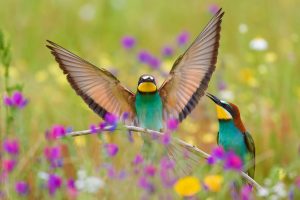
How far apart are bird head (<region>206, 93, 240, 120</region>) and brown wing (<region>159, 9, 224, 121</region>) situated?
0.15 metres

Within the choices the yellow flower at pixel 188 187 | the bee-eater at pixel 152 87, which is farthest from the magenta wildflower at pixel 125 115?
the yellow flower at pixel 188 187

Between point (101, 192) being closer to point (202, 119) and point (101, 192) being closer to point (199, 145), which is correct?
point (199, 145)

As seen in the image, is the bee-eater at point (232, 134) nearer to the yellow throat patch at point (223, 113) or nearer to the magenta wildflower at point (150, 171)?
the yellow throat patch at point (223, 113)

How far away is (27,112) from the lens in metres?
4.30

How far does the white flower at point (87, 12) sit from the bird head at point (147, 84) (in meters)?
3.93

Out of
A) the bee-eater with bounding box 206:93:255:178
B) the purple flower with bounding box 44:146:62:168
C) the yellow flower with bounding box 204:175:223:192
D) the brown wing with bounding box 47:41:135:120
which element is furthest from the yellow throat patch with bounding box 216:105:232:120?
the yellow flower with bounding box 204:175:223:192

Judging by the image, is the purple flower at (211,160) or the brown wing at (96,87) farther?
the brown wing at (96,87)

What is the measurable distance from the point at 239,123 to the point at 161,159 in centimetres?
81

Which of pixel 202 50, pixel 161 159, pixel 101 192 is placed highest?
pixel 202 50

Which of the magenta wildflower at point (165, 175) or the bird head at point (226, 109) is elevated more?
the bird head at point (226, 109)

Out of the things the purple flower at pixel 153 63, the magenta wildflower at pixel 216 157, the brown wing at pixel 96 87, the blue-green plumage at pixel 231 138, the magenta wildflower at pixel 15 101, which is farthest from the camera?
the purple flower at pixel 153 63

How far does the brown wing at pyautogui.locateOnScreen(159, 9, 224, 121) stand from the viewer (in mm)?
2723

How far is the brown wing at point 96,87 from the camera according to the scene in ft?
9.01

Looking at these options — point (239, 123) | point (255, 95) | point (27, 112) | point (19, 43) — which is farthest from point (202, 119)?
point (19, 43)
